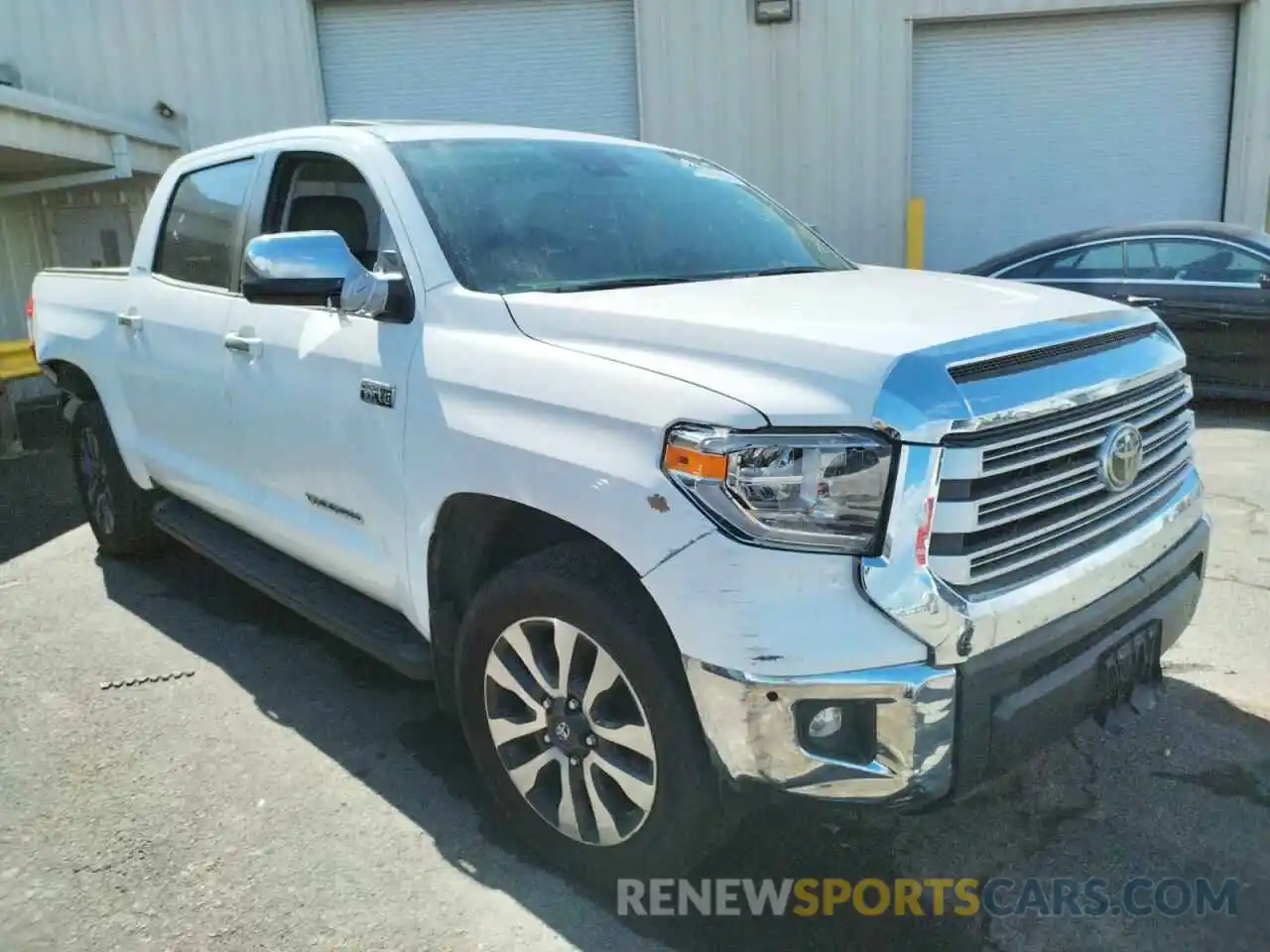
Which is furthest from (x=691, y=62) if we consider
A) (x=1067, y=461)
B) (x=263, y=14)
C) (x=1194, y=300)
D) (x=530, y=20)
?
(x=1067, y=461)

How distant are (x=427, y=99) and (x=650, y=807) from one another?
482 inches

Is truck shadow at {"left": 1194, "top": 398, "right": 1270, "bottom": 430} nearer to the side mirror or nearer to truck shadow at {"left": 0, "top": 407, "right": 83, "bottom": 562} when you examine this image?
the side mirror

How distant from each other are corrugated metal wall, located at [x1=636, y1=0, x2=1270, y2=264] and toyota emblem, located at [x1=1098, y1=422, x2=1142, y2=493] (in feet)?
35.7

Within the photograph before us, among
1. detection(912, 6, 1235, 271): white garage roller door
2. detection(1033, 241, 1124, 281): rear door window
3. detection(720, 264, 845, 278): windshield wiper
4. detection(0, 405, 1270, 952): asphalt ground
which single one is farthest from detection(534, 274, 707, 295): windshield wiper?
detection(912, 6, 1235, 271): white garage roller door

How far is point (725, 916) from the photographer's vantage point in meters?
2.41

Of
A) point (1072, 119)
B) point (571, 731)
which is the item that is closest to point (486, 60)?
point (1072, 119)

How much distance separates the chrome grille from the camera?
6.43ft

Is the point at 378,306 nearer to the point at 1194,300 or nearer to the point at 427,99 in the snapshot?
Answer: the point at 1194,300

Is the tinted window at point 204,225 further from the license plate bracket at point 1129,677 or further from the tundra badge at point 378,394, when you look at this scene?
the license plate bracket at point 1129,677

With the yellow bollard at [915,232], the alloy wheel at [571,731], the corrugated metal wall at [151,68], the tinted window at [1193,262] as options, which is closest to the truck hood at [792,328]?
the alloy wheel at [571,731]

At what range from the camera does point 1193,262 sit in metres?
7.80

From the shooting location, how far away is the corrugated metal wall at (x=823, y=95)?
12.2 m

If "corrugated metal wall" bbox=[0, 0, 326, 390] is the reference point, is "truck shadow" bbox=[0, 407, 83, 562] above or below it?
below

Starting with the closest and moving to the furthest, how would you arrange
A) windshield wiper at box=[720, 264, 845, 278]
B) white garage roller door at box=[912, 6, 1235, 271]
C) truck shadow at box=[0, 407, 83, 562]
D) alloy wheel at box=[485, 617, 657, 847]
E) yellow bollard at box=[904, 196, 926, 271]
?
alloy wheel at box=[485, 617, 657, 847] → windshield wiper at box=[720, 264, 845, 278] → truck shadow at box=[0, 407, 83, 562] → white garage roller door at box=[912, 6, 1235, 271] → yellow bollard at box=[904, 196, 926, 271]
